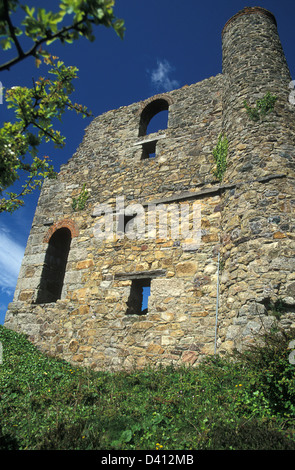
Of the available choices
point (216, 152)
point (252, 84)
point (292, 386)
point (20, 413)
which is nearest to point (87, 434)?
point (20, 413)

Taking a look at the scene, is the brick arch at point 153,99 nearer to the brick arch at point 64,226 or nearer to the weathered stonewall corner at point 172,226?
the weathered stonewall corner at point 172,226

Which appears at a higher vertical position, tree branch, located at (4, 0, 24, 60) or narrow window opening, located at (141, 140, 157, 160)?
narrow window opening, located at (141, 140, 157, 160)

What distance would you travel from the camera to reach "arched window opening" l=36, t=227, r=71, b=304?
874 centimetres

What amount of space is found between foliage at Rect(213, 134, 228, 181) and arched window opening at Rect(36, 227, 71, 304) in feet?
15.5

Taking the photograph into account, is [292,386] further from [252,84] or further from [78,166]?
[78,166]

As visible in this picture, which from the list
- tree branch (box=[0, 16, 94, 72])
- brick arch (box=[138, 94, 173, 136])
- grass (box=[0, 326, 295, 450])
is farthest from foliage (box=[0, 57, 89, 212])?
brick arch (box=[138, 94, 173, 136])

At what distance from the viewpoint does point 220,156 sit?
→ 285 inches

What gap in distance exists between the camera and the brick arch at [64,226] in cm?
887

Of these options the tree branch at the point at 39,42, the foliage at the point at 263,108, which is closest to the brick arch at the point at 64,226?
the foliage at the point at 263,108

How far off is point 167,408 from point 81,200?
250 inches

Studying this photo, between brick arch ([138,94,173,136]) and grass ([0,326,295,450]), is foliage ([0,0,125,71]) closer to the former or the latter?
grass ([0,326,295,450])

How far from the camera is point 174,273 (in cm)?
684

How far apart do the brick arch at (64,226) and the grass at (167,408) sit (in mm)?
4126
